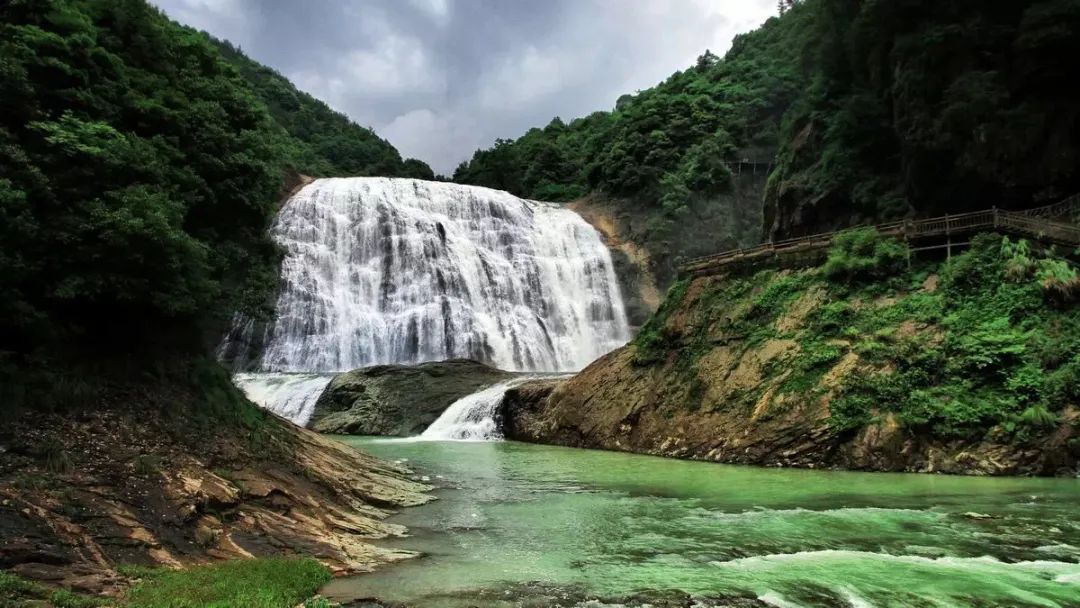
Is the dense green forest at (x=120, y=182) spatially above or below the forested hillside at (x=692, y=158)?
below

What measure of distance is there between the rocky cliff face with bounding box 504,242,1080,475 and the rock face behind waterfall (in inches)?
135

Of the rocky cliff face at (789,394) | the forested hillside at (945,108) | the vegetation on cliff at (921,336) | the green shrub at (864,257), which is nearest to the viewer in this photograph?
the rocky cliff face at (789,394)

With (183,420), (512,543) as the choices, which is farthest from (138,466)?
(512,543)

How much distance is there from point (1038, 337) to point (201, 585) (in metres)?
17.6

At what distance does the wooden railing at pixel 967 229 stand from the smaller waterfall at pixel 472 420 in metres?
9.30

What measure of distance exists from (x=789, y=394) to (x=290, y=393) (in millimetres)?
21332

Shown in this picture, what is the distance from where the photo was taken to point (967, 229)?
19.5 m

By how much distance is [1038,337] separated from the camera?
15.9 metres

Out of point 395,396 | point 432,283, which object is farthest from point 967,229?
point 432,283

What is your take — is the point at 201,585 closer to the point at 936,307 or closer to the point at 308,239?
the point at 936,307

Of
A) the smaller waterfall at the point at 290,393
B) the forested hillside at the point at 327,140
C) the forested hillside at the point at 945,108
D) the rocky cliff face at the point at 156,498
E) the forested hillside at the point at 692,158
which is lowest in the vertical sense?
the rocky cliff face at the point at 156,498

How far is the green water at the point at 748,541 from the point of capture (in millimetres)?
7227

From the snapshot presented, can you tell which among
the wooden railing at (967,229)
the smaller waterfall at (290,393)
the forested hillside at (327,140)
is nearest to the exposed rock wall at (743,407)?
the wooden railing at (967,229)

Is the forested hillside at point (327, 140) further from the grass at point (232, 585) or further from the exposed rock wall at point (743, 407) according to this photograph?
the grass at point (232, 585)
